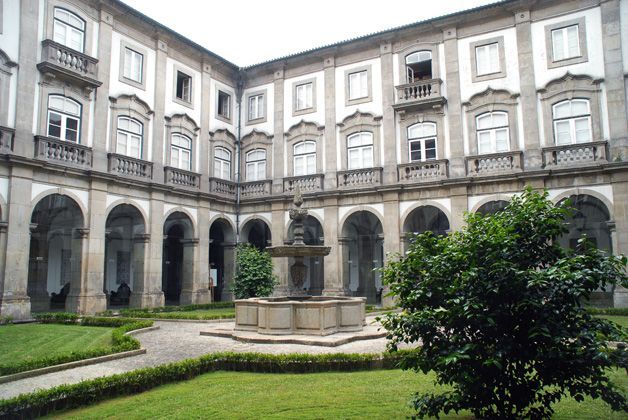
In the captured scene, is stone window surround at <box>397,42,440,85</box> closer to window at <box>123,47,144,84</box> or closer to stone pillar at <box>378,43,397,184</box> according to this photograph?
stone pillar at <box>378,43,397,184</box>

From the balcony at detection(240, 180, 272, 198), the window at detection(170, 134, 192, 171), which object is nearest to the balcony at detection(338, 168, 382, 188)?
the balcony at detection(240, 180, 272, 198)

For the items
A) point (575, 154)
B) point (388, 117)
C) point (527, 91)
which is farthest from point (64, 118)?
point (575, 154)

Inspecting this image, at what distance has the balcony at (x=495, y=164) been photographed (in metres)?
19.6

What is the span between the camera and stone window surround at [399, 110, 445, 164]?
21406 mm

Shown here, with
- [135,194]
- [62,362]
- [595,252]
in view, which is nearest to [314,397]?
[595,252]

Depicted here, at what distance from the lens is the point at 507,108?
2031 centimetres

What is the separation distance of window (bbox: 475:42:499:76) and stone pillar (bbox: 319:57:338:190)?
6.58 meters

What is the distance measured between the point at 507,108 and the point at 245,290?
498 inches

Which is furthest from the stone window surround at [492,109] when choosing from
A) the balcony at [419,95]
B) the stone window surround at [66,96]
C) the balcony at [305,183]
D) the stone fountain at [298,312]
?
the stone window surround at [66,96]

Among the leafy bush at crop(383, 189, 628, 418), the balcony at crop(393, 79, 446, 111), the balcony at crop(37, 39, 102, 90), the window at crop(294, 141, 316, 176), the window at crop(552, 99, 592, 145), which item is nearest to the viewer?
the leafy bush at crop(383, 189, 628, 418)

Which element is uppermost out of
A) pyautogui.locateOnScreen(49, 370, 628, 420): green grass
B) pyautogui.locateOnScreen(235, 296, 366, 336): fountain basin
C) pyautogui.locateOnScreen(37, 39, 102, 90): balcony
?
pyautogui.locateOnScreen(37, 39, 102, 90): balcony

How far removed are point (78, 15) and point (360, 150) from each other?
1254 cm

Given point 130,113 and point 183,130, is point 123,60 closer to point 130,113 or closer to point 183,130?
point 130,113

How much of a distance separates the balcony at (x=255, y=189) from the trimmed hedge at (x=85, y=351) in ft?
38.1
